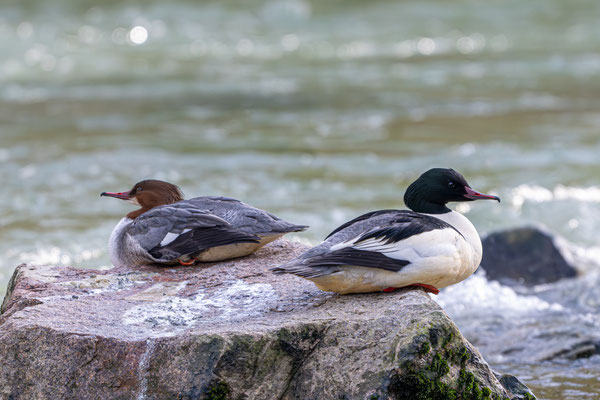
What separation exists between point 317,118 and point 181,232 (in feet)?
31.2

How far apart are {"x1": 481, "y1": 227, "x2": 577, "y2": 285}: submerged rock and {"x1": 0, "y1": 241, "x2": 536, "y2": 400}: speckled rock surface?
3658 mm

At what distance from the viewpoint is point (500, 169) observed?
10906 millimetres

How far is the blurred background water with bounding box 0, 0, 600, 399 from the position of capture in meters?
8.22

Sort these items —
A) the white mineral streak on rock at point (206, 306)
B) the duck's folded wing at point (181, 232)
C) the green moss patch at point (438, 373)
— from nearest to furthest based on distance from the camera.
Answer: the green moss patch at point (438, 373) < the white mineral streak on rock at point (206, 306) < the duck's folded wing at point (181, 232)

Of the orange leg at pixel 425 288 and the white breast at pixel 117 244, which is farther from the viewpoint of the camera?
the white breast at pixel 117 244

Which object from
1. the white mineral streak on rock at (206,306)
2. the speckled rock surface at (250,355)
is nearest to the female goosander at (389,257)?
the speckled rock surface at (250,355)

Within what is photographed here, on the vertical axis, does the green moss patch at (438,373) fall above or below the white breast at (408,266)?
below

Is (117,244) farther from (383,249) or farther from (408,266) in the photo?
(408,266)

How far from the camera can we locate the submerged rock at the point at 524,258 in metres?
7.24

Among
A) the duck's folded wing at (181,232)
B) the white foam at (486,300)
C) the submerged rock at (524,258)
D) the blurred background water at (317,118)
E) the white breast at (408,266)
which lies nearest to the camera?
the white breast at (408,266)

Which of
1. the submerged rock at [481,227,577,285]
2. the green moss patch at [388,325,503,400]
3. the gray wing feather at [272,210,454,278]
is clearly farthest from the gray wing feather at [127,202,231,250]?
the submerged rock at [481,227,577,285]

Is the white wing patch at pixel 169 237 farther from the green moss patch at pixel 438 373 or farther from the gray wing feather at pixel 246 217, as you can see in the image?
the green moss patch at pixel 438 373

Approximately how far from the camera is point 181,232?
482cm

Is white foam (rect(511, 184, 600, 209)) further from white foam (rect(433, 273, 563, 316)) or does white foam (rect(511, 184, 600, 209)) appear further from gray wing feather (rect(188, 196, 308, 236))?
gray wing feather (rect(188, 196, 308, 236))
